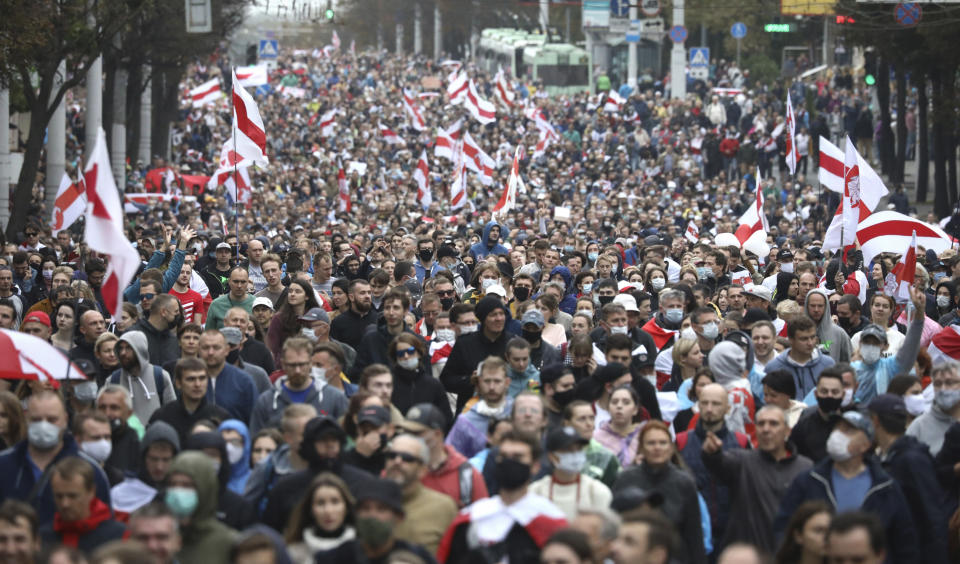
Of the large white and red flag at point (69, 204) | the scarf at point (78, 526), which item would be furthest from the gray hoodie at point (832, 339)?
the large white and red flag at point (69, 204)

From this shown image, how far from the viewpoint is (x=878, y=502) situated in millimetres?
8055

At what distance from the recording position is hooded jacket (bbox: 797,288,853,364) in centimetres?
1254

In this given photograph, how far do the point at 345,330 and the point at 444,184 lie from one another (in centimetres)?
3026

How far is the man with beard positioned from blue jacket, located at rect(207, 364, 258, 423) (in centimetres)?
251

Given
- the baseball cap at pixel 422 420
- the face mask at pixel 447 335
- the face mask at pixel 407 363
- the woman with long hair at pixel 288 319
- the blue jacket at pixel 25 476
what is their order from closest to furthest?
the blue jacket at pixel 25 476 → the baseball cap at pixel 422 420 → the face mask at pixel 407 363 → the face mask at pixel 447 335 → the woman with long hair at pixel 288 319

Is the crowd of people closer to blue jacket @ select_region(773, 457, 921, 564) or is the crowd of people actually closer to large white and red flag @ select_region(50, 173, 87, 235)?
blue jacket @ select_region(773, 457, 921, 564)

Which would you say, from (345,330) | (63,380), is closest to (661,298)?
(345,330)

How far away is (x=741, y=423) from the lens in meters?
9.94

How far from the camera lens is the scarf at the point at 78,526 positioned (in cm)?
764

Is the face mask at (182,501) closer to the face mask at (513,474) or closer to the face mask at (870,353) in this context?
the face mask at (513,474)

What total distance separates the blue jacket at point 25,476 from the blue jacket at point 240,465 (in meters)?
0.74

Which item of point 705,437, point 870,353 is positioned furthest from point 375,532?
point 870,353

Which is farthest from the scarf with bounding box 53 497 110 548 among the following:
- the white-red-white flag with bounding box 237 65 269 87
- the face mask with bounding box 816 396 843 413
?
the white-red-white flag with bounding box 237 65 269 87

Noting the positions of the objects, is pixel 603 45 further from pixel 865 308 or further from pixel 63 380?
pixel 63 380
